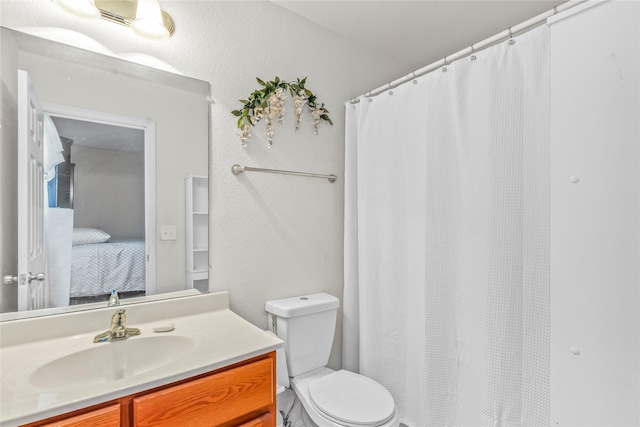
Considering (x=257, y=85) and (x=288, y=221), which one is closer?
(x=257, y=85)

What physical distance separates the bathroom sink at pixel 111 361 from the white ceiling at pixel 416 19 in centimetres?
170

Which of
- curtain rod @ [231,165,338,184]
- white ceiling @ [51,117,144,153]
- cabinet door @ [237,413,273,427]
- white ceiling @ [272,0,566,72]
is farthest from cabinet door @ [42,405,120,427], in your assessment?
white ceiling @ [272,0,566,72]

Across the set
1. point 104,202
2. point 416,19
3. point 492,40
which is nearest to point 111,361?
point 104,202

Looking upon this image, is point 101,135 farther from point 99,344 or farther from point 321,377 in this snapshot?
point 321,377

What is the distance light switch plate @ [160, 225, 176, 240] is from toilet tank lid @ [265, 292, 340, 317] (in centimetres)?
58

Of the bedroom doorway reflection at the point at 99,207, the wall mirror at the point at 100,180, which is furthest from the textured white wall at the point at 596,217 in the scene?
the bedroom doorway reflection at the point at 99,207

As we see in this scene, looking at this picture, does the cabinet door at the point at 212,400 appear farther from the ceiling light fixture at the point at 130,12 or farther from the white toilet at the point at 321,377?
the ceiling light fixture at the point at 130,12

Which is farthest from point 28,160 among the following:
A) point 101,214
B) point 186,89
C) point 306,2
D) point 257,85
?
point 306,2

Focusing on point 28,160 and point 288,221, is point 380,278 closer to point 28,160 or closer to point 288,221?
point 288,221

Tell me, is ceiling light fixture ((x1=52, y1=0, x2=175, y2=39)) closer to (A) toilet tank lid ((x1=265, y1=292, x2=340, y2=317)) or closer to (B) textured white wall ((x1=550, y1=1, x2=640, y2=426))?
(A) toilet tank lid ((x1=265, y1=292, x2=340, y2=317))

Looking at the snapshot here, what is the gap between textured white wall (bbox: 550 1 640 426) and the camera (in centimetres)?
91

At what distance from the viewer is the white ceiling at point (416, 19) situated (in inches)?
65.7

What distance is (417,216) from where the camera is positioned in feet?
5.14

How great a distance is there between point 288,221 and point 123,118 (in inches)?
35.0
